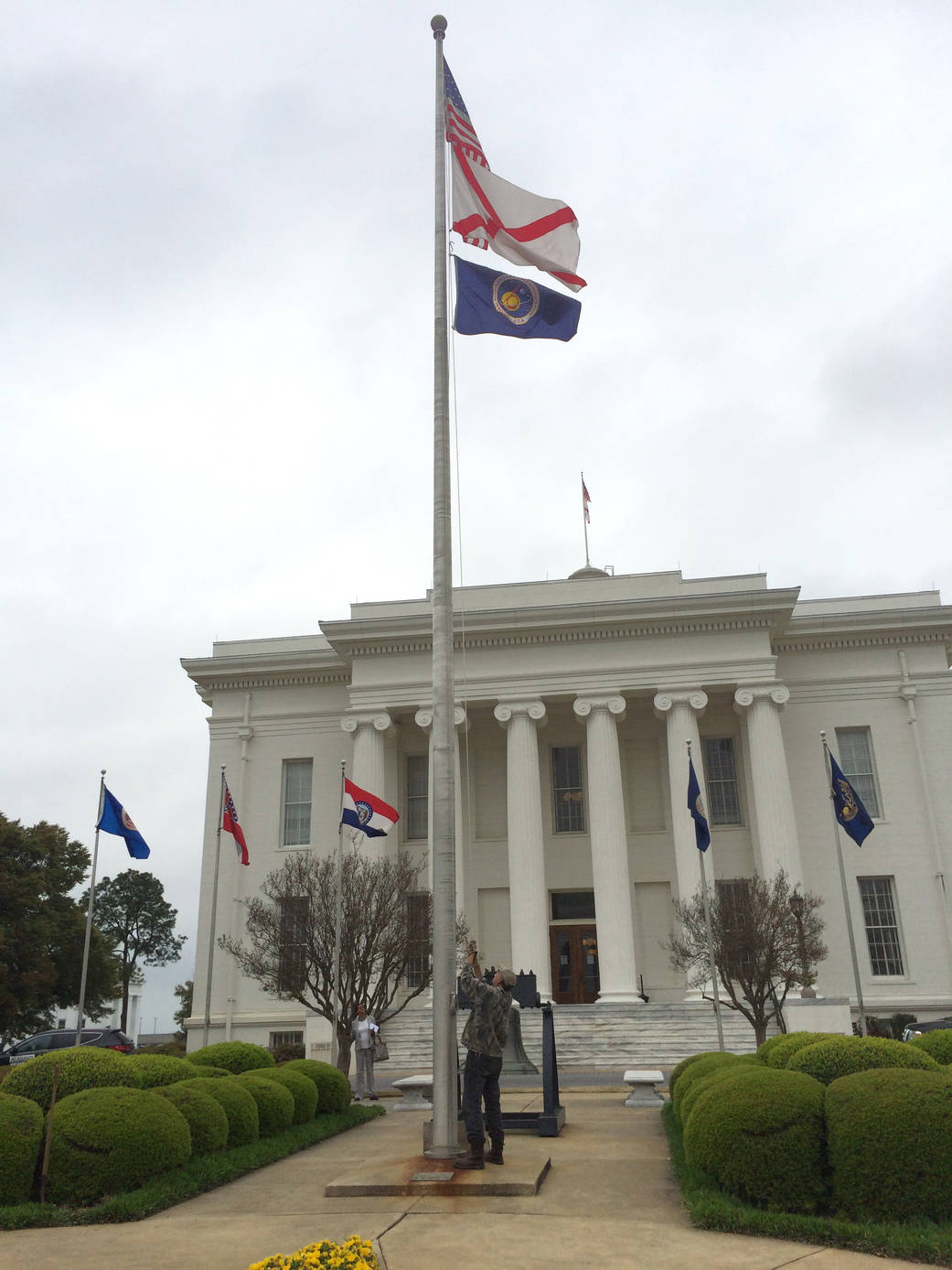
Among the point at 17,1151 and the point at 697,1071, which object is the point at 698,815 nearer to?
the point at 697,1071

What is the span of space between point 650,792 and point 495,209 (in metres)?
24.6

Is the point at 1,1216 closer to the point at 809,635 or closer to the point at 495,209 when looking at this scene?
the point at 495,209

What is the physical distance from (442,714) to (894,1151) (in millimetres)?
5988

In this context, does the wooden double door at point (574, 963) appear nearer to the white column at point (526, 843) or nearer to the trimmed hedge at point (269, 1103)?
the white column at point (526, 843)

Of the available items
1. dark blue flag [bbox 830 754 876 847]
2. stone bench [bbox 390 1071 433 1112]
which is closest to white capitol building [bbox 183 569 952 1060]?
dark blue flag [bbox 830 754 876 847]

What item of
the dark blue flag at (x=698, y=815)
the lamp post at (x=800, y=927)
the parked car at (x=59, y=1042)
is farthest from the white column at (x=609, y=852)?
the parked car at (x=59, y=1042)

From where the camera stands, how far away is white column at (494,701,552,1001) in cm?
3109

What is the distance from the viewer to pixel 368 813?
872 inches

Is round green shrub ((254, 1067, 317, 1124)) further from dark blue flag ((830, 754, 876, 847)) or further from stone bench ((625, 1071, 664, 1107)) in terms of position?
dark blue flag ((830, 754, 876, 847))

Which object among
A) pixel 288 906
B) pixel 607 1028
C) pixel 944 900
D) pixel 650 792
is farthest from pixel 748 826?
pixel 288 906

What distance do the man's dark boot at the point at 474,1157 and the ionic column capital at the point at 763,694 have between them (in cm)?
2381

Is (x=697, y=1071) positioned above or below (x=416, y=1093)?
above

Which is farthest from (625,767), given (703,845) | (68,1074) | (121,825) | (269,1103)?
(68,1074)

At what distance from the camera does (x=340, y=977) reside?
22.1m
